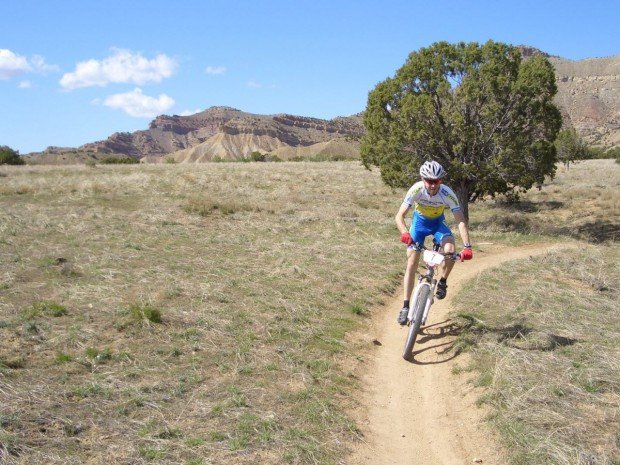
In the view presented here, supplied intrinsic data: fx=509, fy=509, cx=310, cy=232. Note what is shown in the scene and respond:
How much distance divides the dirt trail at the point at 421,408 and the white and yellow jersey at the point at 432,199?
2.18 meters

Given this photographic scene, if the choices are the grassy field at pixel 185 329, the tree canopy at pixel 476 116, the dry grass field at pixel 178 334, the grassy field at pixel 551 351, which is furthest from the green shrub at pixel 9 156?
the grassy field at pixel 551 351

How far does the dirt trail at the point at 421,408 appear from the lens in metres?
5.36

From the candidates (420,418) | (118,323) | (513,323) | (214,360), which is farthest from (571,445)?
(118,323)

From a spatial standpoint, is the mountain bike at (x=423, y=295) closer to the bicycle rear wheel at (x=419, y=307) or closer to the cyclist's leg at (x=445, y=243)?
the bicycle rear wheel at (x=419, y=307)

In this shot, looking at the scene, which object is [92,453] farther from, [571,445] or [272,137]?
[272,137]

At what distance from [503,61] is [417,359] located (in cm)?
1521

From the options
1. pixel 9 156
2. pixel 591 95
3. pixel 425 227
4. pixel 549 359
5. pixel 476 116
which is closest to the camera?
pixel 549 359

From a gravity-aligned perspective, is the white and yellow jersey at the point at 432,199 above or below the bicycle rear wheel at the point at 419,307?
above

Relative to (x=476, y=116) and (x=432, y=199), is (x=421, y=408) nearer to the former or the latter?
(x=432, y=199)

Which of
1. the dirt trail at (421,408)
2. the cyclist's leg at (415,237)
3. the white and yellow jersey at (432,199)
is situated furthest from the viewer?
the cyclist's leg at (415,237)

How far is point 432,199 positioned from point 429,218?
1.25ft

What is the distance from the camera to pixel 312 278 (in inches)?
452

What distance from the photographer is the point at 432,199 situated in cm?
774

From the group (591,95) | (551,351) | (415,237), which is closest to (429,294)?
(415,237)
